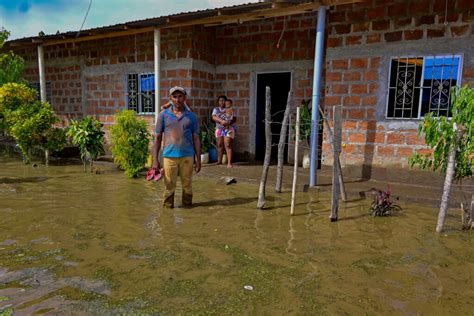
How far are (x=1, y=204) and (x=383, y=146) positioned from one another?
688 centimetres

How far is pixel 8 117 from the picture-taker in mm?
8547

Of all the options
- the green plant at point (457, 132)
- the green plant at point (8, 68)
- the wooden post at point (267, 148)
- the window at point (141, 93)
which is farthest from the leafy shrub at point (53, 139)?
the green plant at point (457, 132)

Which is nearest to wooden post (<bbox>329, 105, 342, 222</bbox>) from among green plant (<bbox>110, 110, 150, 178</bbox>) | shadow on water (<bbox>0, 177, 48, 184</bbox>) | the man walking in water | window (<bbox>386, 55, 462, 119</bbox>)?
the man walking in water

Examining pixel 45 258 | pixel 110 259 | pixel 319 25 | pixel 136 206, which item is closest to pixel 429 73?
pixel 319 25

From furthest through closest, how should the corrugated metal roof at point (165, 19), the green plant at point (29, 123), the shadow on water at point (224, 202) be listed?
the green plant at point (29, 123) < the corrugated metal roof at point (165, 19) < the shadow on water at point (224, 202)

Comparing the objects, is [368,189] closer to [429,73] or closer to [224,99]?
[429,73]

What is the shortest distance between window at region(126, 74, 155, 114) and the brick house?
3 cm

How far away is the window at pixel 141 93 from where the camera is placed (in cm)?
1002

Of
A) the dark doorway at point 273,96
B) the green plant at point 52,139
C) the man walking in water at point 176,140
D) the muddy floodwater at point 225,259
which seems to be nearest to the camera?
the muddy floodwater at point 225,259

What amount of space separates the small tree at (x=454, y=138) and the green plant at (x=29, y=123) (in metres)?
8.22

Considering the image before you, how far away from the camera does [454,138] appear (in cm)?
436

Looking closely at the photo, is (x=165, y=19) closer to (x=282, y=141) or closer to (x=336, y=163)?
(x=282, y=141)

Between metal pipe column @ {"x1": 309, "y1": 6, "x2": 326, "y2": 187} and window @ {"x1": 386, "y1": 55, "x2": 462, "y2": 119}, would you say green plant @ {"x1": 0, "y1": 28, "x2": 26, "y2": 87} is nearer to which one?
metal pipe column @ {"x1": 309, "y1": 6, "x2": 326, "y2": 187}

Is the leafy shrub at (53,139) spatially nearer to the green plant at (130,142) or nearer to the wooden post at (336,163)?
the green plant at (130,142)
